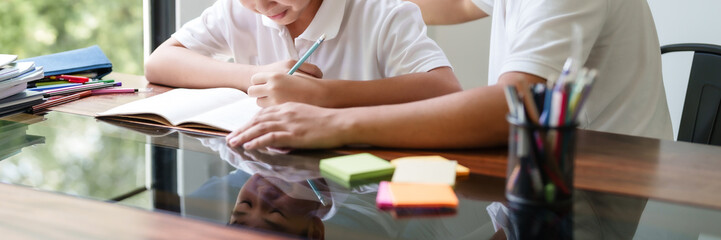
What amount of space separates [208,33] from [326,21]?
1.04ft

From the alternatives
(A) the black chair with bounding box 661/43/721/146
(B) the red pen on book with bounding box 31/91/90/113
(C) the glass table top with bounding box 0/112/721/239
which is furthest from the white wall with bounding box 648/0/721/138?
(B) the red pen on book with bounding box 31/91/90/113

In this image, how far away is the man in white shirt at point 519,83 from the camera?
3.07ft

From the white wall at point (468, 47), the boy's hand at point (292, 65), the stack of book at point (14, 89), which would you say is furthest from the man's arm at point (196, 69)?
the white wall at point (468, 47)

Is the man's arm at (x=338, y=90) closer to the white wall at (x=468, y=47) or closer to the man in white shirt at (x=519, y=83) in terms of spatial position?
the man in white shirt at (x=519, y=83)

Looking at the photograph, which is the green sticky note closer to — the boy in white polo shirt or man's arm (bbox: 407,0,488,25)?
the boy in white polo shirt

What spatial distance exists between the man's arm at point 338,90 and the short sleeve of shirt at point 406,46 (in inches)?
2.9

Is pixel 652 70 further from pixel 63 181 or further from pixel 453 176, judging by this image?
pixel 63 181

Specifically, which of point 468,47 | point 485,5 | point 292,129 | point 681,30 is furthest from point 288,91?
point 468,47

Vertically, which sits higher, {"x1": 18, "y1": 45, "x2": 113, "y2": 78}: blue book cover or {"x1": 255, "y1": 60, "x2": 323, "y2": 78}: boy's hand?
{"x1": 255, "y1": 60, "x2": 323, "y2": 78}: boy's hand

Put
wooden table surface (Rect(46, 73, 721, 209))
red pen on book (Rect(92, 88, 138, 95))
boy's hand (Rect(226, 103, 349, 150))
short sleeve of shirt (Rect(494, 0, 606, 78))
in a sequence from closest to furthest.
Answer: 1. wooden table surface (Rect(46, 73, 721, 209))
2. boy's hand (Rect(226, 103, 349, 150))
3. short sleeve of shirt (Rect(494, 0, 606, 78))
4. red pen on book (Rect(92, 88, 138, 95))

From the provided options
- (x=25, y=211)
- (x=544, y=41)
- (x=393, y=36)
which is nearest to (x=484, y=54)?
(x=393, y=36)

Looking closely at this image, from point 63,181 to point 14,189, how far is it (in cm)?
5

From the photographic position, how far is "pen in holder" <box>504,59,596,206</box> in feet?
2.07

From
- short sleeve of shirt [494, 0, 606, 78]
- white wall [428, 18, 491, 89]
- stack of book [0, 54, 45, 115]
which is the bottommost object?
white wall [428, 18, 491, 89]
